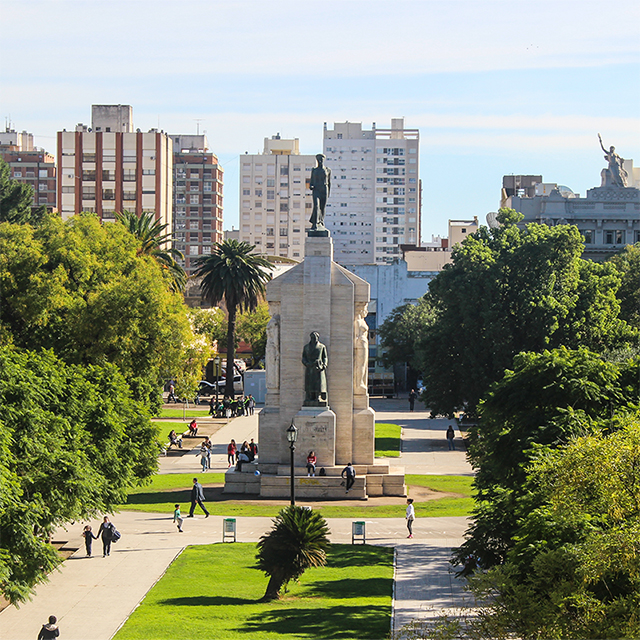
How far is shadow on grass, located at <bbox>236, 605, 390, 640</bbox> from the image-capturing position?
2230cm

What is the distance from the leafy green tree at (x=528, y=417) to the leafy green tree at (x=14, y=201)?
49356 mm

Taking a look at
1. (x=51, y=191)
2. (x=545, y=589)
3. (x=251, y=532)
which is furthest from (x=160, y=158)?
(x=545, y=589)

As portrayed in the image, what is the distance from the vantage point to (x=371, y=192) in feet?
577

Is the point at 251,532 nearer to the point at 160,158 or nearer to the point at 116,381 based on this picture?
the point at 116,381

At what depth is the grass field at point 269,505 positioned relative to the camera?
3638 cm

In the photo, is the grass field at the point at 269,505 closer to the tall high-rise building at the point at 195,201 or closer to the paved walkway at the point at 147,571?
the paved walkway at the point at 147,571

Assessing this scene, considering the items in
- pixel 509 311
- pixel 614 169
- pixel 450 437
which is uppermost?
pixel 614 169

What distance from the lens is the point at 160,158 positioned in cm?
10969

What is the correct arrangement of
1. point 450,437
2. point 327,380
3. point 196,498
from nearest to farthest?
point 196,498 < point 327,380 < point 450,437

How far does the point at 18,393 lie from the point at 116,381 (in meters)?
10.7

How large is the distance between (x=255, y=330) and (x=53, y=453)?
207ft

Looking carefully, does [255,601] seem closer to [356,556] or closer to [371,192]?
[356,556]

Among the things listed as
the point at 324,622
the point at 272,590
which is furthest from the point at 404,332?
the point at 324,622

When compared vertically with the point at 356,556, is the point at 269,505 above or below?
above
